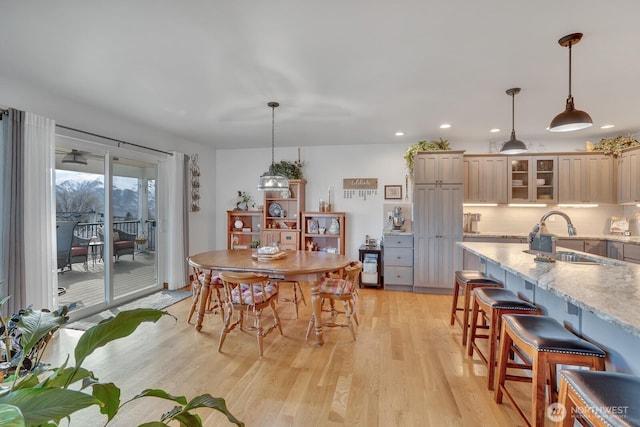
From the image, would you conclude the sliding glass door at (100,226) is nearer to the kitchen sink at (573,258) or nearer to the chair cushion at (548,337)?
the chair cushion at (548,337)

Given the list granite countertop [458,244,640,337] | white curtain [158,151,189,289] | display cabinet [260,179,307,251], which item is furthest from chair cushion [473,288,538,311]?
white curtain [158,151,189,289]

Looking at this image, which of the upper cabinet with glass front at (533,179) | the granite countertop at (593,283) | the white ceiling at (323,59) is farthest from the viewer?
the upper cabinet with glass front at (533,179)

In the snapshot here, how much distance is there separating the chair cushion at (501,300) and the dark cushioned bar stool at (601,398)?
0.95 meters

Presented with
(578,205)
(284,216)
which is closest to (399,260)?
(284,216)

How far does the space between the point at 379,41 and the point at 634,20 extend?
1.55m

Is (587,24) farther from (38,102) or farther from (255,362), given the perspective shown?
(38,102)

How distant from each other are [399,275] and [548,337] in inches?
126

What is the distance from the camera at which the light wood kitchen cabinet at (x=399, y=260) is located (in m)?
4.72

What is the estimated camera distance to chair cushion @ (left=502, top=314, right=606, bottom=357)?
146cm

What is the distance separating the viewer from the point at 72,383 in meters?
0.80

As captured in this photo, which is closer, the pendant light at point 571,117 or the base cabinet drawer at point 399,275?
the pendant light at point 571,117

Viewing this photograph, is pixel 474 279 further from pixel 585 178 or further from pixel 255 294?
pixel 585 178

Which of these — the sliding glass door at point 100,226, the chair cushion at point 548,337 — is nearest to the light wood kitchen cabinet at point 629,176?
the chair cushion at point 548,337

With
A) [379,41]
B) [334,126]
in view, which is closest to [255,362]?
[379,41]
